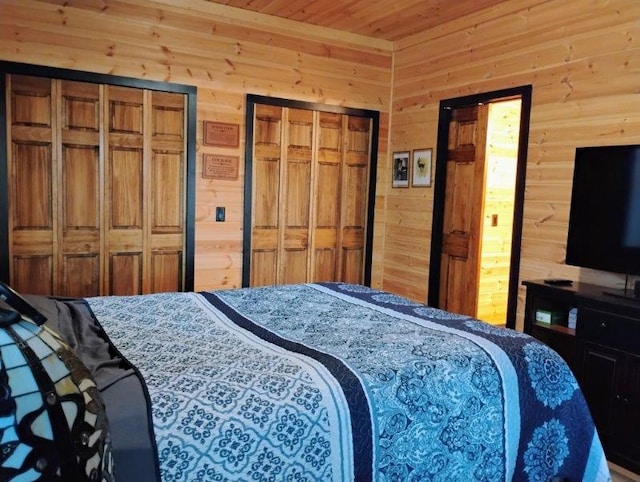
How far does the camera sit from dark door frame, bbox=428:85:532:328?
12.4 feet

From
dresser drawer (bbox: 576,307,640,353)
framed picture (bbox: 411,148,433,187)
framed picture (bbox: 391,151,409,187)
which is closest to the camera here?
dresser drawer (bbox: 576,307,640,353)

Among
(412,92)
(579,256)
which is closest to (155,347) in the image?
(579,256)

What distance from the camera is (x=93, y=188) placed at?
393 cm

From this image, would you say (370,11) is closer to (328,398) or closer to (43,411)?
(328,398)

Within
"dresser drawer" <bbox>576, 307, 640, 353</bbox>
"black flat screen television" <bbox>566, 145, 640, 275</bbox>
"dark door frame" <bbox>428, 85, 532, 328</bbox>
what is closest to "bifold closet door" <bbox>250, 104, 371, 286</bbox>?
"dark door frame" <bbox>428, 85, 532, 328</bbox>

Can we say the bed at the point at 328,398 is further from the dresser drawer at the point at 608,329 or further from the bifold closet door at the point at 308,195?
the bifold closet door at the point at 308,195

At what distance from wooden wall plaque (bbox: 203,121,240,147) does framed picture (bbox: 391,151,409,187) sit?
1614 mm

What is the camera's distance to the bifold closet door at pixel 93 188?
3715 millimetres

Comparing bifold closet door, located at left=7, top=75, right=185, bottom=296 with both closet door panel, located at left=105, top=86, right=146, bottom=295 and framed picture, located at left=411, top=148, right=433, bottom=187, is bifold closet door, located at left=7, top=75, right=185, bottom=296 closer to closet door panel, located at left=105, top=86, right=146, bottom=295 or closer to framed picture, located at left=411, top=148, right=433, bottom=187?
closet door panel, located at left=105, top=86, right=146, bottom=295

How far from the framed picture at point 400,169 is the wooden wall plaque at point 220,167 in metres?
1.61

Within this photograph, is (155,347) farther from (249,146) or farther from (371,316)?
(249,146)

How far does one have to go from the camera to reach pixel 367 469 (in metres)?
1.52

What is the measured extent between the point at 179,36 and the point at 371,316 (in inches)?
116

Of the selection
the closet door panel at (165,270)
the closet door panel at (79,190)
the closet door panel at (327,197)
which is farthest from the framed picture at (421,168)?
the closet door panel at (79,190)
